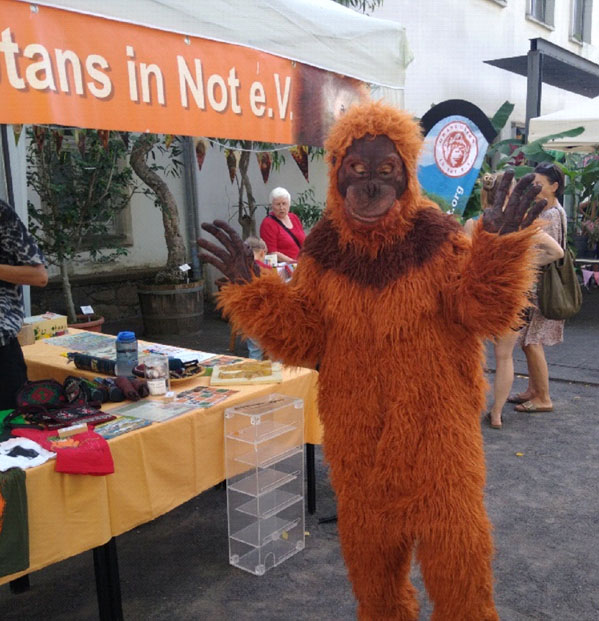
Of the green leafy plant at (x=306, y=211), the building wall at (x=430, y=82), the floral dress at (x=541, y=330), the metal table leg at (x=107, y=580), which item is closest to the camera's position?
the metal table leg at (x=107, y=580)

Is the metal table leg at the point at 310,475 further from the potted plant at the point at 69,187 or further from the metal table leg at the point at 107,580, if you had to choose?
the potted plant at the point at 69,187

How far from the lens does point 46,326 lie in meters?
4.05

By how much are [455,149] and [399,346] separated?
8.46 feet

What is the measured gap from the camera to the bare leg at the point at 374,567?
5.97ft

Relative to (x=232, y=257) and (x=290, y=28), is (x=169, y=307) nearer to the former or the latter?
(x=290, y=28)

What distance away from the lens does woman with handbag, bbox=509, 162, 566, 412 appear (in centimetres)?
420

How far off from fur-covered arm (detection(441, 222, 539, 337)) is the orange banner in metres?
1.18

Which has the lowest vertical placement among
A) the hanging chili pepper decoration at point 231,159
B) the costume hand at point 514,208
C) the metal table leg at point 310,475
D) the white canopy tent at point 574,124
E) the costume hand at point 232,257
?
the metal table leg at point 310,475

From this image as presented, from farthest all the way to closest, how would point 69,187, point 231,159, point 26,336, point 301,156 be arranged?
point 231,159 → point 69,187 → point 301,156 → point 26,336

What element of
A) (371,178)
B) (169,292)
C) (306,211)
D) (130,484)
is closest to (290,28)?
(371,178)

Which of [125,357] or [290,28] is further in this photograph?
[125,357]

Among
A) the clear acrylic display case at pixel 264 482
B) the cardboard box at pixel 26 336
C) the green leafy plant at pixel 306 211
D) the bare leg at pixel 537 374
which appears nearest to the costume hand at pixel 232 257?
the clear acrylic display case at pixel 264 482

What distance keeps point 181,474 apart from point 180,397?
380 mm

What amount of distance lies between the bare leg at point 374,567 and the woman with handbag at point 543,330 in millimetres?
2496
